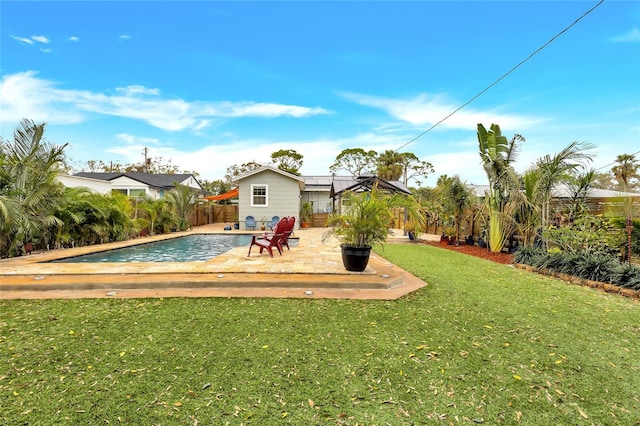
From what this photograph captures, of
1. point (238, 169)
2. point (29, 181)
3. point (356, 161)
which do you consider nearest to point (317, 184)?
point (356, 161)

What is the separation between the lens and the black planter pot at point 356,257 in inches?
241

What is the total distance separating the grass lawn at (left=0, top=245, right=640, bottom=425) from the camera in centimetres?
220

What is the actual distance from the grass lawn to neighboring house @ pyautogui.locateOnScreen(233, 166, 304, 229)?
13915 mm

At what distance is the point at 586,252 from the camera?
6918 mm

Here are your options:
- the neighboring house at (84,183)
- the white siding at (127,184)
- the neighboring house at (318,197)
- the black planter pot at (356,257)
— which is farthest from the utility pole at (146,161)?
the black planter pot at (356,257)

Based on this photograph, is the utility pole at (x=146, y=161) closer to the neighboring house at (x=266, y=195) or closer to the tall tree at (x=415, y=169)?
the neighboring house at (x=266, y=195)

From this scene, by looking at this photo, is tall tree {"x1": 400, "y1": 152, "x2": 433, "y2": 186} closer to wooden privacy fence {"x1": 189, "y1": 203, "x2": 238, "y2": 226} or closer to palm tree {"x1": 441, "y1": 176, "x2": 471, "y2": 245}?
wooden privacy fence {"x1": 189, "y1": 203, "x2": 238, "y2": 226}

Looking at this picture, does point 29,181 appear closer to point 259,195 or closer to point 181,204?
point 181,204

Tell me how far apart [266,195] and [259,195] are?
0.45 meters

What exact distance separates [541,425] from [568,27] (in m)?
9.76

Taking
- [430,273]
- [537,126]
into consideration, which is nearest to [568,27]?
[430,273]

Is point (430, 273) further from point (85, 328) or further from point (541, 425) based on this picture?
point (85, 328)

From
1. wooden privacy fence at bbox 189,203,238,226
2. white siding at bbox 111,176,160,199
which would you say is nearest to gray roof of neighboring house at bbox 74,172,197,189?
white siding at bbox 111,176,160,199

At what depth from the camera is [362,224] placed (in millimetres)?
5965
